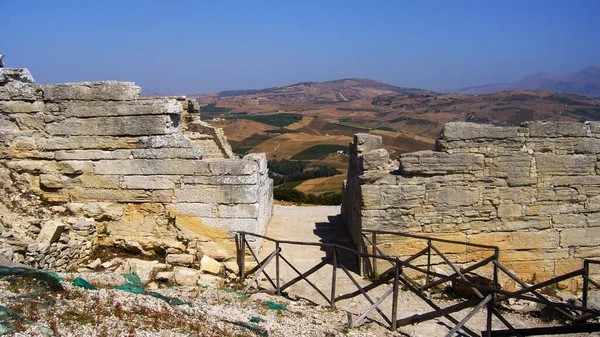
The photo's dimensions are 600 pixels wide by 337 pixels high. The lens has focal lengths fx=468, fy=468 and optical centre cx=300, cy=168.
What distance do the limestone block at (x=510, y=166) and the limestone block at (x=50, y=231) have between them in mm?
7856

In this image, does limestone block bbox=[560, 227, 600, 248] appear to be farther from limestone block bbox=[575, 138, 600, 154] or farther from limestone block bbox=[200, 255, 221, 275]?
limestone block bbox=[200, 255, 221, 275]

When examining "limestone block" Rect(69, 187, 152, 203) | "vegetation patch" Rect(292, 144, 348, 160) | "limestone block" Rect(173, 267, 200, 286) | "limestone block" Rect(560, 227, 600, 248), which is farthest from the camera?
"vegetation patch" Rect(292, 144, 348, 160)

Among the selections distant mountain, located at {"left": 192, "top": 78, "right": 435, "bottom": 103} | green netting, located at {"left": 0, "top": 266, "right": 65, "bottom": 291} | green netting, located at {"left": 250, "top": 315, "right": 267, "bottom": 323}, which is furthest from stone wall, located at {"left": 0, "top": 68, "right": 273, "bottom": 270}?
distant mountain, located at {"left": 192, "top": 78, "right": 435, "bottom": 103}

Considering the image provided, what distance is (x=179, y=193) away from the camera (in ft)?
27.8

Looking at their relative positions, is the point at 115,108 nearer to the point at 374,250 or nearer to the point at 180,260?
the point at 180,260

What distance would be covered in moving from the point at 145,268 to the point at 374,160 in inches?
182

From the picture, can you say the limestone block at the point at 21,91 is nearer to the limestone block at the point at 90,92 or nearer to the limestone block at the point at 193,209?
the limestone block at the point at 90,92

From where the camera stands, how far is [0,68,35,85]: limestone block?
8422 millimetres

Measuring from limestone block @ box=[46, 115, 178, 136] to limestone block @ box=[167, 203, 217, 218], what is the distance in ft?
4.43

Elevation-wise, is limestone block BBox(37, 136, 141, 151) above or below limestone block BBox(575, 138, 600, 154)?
below

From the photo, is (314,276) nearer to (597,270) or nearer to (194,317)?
(194,317)

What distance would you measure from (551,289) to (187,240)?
23.0ft

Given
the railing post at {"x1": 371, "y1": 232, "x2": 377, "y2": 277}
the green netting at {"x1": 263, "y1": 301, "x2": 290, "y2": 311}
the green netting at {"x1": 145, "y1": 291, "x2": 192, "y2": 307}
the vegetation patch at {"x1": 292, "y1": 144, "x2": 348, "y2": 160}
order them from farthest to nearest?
the vegetation patch at {"x1": 292, "y1": 144, "x2": 348, "y2": 160} < the railing post at {"x1": 371, "y1": 232, "x2": 377, "y2": 277} < the green netting at {"x1": 263, "y1": 301, "x2": 290, "y2": 311} < the green netting at {"x1": 145, "y1": 291, "x2": 192, "y2": 307}

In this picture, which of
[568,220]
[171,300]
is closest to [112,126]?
[171,300]
